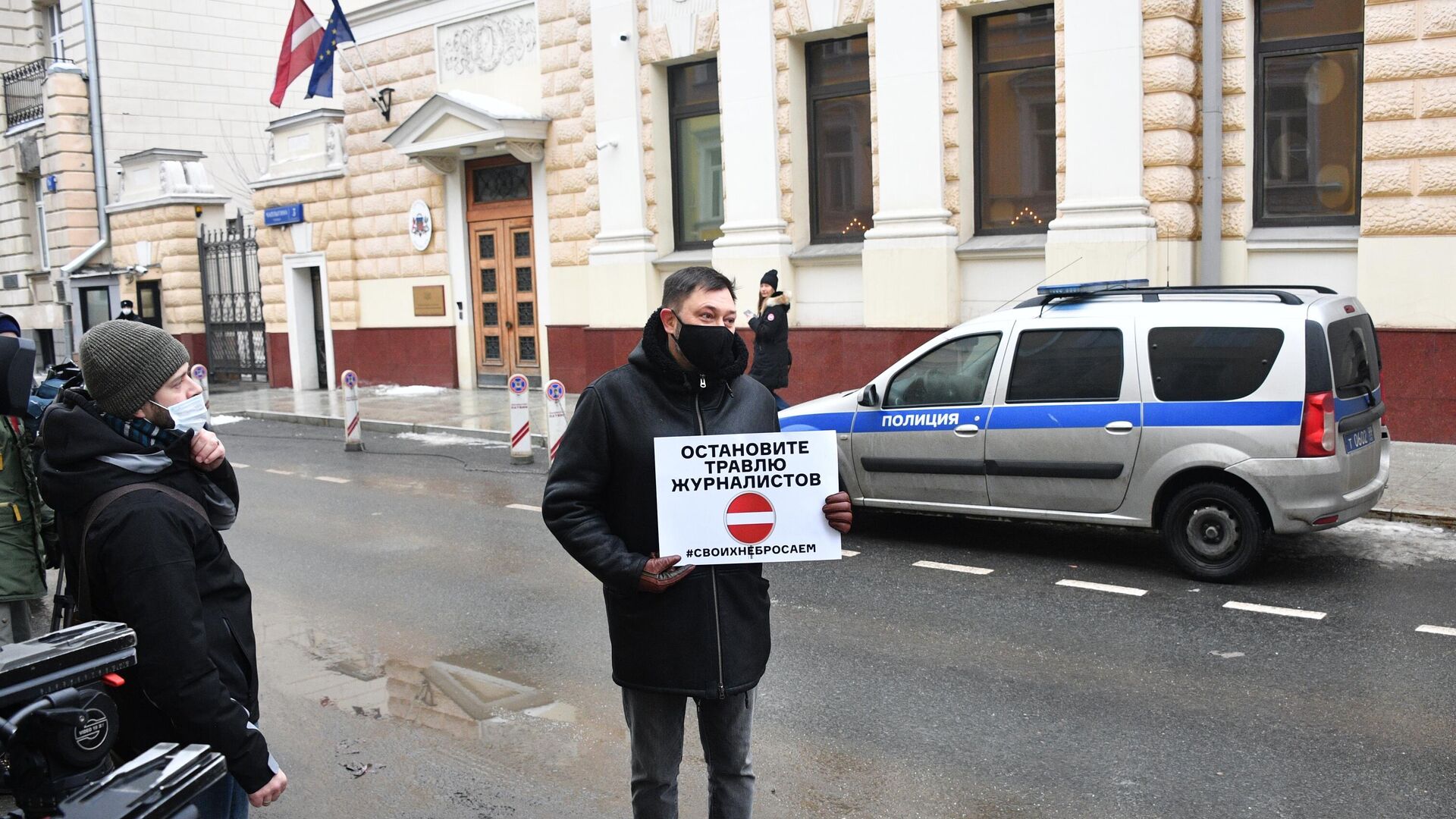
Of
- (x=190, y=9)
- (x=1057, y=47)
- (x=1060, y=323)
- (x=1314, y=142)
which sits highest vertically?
(x=190, y=9)

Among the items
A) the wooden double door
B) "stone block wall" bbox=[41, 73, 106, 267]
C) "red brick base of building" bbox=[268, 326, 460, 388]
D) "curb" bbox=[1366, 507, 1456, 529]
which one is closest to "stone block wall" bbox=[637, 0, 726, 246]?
the wooden double door

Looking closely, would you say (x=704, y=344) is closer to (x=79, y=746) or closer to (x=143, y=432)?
(x=143, y=432)

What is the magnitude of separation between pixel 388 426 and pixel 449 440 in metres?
1.58

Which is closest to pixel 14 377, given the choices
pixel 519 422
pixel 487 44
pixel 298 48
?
pixel 519 422

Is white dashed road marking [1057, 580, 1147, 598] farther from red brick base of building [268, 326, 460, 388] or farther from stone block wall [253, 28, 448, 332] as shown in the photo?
stone block wall [253, 28, 448, 332]

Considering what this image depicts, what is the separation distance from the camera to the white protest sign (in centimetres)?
354

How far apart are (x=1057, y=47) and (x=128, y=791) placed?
42.5 ft

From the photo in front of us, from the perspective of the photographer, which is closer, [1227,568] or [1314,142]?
[1227,568]

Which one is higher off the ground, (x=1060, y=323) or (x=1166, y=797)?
(x=1060, y=323)

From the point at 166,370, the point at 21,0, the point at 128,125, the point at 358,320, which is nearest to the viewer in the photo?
the point at 166,370

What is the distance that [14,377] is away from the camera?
5031 mm

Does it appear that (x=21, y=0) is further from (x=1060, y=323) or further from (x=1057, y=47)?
(x=1060, y=323)

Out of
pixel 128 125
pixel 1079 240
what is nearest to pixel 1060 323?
pixel 1079 240

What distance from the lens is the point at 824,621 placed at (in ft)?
23.9
